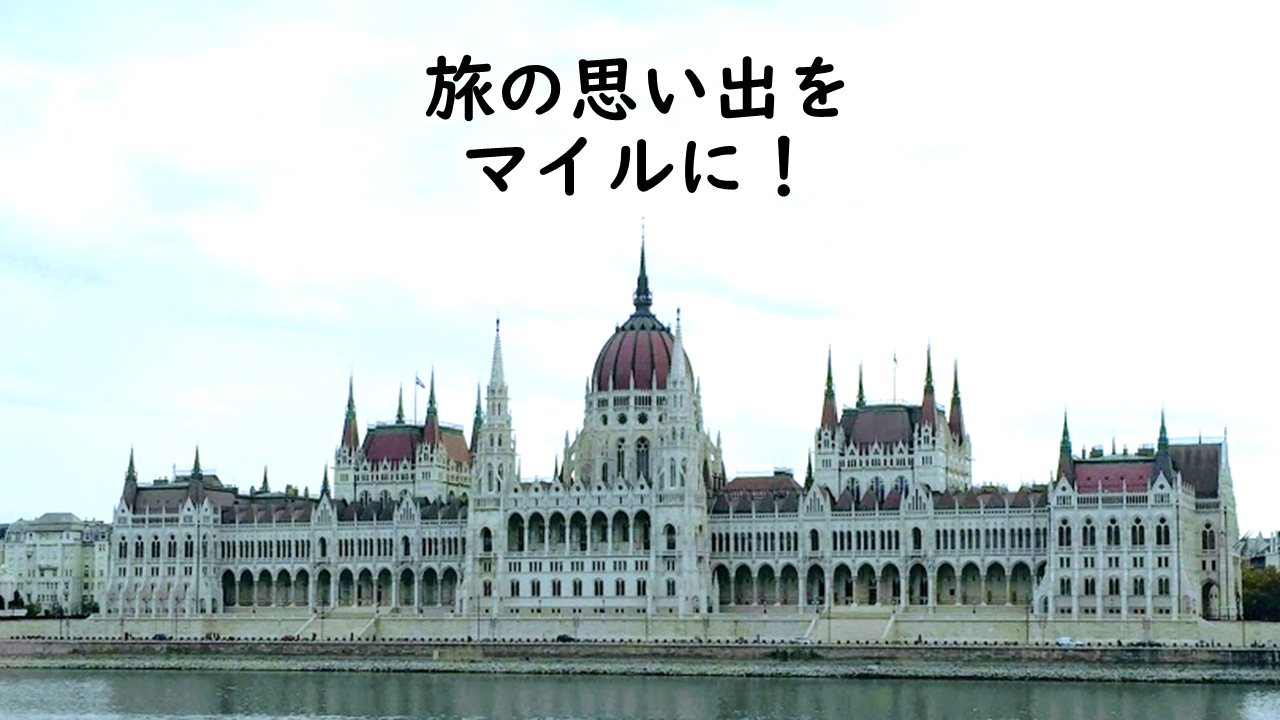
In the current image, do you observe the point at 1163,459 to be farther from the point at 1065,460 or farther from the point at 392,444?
the point at 392,444

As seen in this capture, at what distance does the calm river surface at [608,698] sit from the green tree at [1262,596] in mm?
37470

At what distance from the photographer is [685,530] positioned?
142750mm

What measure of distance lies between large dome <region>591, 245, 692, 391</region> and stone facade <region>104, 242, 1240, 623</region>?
0.16 metres

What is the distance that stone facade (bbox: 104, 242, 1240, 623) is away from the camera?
134 meters

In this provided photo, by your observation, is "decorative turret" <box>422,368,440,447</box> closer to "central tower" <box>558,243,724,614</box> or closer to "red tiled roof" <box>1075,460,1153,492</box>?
"central tower" <box>558,243,724,614</box>

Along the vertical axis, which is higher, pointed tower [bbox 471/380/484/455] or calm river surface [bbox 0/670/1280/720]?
pointed tower [bbox 471/380/484/455]

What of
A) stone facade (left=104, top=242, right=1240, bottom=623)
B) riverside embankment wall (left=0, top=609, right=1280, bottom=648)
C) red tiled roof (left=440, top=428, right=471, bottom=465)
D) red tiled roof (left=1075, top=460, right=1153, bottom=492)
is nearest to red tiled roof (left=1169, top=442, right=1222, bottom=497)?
stone facade (left=104, top=242, right=1240, bottom=623)

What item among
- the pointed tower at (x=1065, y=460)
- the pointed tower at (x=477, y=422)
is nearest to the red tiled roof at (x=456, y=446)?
the pointed tower at (x=477, y=422)

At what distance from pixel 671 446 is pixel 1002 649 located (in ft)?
110

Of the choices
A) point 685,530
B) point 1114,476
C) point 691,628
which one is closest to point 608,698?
point 691,628

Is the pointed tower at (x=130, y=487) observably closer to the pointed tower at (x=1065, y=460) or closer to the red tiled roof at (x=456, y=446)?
the red tiled roof at (x=456, y=446)

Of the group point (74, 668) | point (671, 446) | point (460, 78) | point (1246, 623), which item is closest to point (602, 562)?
point (671, 446)

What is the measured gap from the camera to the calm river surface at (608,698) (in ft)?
311

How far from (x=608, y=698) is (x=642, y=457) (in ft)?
160
